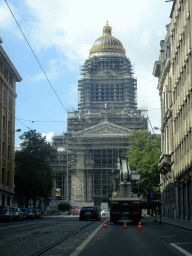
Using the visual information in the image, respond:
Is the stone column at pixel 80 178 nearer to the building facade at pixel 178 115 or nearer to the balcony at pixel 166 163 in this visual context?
the building facade at pixel 178 115

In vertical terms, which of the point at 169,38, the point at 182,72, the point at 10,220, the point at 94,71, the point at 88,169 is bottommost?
the point at 10,220

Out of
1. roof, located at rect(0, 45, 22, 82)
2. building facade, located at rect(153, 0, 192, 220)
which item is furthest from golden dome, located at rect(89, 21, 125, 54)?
building facade, located at rect(153, 0, 192, 220)

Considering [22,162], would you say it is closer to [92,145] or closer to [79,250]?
[92,145]

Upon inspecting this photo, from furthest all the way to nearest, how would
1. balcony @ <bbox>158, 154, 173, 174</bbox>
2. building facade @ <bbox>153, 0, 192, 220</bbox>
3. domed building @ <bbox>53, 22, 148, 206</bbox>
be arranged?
1. domed building @ <bbox>53, 22, 148, 206</bbox>
2. balcony @ <bbox>158, 154, 173, 174</bbox>
3. building facade @ <bbox>153, 0, 192, 220</bbox>

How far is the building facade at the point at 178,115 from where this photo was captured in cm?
3934

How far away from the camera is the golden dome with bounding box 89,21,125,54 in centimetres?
12381

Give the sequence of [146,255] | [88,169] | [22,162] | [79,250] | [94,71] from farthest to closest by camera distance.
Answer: [94,71]
[88,169]
[22,162]
[79,250]
[146,255]

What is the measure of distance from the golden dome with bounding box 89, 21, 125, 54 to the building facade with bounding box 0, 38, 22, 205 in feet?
205

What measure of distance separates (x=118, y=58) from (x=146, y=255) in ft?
365

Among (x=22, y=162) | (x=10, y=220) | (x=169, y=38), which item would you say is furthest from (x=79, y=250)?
(x=22, y=162)

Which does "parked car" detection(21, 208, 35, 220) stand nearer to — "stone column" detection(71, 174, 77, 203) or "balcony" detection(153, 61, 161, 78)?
"balcony" detection(153, 61, 161, 78)

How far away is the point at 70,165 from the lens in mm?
96188

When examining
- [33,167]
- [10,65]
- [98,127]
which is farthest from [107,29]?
[33,167]

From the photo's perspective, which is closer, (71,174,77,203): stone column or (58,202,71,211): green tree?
(58,202,71,211): green tree
